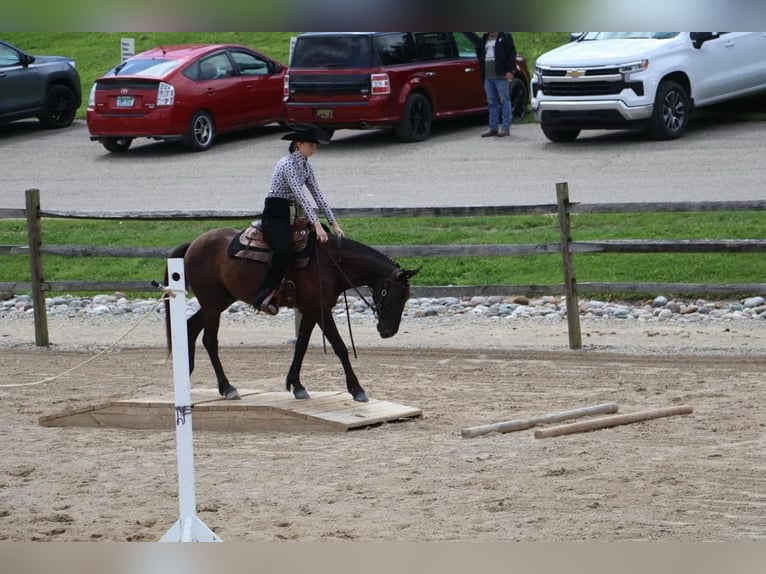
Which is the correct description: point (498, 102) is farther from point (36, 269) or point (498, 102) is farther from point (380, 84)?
point (36, 269)

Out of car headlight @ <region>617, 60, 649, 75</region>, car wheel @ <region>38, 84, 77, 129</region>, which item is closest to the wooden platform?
car headlight @ <region>617, 60, 649, 75</region>

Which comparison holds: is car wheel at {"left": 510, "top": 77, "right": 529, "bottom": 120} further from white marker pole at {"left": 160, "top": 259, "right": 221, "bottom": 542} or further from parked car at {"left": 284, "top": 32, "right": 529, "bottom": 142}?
white marker pole at {"left": 160, "top": 259, "right": 221, "bottom": 542}

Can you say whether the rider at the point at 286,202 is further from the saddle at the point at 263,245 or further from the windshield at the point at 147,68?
the windshield at the point at 147,68

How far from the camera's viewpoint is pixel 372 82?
21.3 meters

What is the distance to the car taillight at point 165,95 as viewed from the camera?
847 inches

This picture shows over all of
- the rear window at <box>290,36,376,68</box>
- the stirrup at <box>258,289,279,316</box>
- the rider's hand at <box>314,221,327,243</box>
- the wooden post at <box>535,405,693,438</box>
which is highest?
the rear window at <box>290,36,376,68</box>

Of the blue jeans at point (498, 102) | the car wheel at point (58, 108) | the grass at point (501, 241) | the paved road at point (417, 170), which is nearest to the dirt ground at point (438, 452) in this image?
the grass at point (501, 241)

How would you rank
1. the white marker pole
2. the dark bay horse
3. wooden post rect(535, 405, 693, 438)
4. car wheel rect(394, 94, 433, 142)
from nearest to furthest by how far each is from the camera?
the white marker pole, wooden post rect(535, 405, 693, 438), the dark bay horse, car wheel rect(394, 94, 433, 142)

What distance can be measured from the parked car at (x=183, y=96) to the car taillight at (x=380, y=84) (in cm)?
280

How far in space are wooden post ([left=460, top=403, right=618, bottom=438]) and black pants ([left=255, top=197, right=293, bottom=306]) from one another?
194 centimetres

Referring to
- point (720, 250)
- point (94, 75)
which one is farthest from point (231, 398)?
point (94, 75)

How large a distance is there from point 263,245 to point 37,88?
15.1 m

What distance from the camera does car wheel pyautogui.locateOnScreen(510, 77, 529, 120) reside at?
77.6ft
